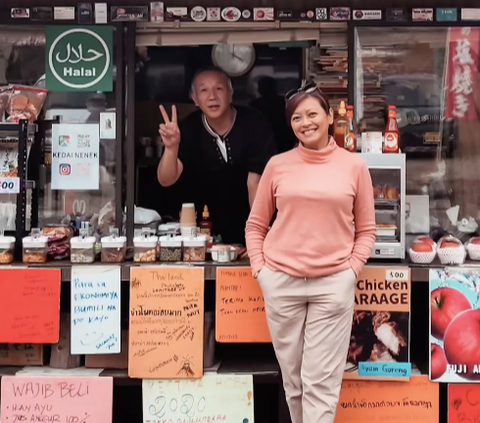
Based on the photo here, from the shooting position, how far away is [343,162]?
2953 millimetres

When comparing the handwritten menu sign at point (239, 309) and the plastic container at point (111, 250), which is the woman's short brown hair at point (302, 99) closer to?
the handwritten menu sign at point (239, 309)

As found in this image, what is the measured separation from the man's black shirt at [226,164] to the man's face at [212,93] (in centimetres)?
15

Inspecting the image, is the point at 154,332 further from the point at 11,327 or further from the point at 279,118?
the point at 279,118

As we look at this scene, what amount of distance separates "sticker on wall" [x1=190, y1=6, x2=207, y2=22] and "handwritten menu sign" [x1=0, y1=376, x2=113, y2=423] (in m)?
2.18

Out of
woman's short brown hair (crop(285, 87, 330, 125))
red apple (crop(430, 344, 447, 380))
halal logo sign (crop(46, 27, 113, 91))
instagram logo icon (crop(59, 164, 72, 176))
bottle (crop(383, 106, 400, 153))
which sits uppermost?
halal logo sign (crop(46, 27, 113, 91))

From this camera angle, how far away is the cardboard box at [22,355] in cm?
355

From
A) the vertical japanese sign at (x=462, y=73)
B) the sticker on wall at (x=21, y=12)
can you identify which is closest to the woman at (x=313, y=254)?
the vertical japanese sign at (x=462, y=73)

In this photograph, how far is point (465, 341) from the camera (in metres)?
3.28

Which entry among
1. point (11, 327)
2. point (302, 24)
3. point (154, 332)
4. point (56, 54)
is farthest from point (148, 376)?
point (302, 24)

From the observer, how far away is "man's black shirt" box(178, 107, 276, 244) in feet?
13.4

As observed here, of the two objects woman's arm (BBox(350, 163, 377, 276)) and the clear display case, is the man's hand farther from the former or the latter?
woman's arm (BBox(350, 163, 377, 276))

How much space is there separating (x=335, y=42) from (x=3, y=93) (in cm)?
209

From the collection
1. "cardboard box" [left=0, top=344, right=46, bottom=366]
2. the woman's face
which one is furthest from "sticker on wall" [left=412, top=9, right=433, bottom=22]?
"cardboard box" [left=0, top=344, right=46, bottom=366]

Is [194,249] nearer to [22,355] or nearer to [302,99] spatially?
[302,99]
